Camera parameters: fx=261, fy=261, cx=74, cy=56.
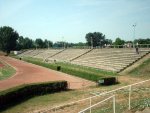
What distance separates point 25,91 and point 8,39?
368ft

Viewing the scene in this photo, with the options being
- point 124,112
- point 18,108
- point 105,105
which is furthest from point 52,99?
point 124,112

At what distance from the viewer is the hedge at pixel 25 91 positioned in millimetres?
19609

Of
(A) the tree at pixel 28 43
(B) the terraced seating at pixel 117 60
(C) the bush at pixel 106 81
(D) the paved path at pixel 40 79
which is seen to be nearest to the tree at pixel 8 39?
(A) the tree at pixel 28 43

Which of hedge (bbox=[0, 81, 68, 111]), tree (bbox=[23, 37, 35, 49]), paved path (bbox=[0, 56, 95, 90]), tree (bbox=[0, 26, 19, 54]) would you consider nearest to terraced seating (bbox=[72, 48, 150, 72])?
paved path (bbox=[0, 56, 95, 90])

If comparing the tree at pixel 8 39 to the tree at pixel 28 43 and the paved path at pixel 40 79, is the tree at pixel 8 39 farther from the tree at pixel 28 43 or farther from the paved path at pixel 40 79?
the paved path at pixel 40 79

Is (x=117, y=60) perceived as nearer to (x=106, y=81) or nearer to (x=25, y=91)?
(x=106, y=81)

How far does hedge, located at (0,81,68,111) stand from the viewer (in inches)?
772

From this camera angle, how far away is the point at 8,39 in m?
130

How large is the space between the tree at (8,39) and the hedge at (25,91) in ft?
358

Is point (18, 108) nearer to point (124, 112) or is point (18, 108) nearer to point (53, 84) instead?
point (53, 84)

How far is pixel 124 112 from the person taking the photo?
35.4ft

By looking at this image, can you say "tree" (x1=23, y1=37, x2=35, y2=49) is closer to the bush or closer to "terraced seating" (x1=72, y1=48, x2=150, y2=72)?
"terraced seating" (x1=72, y1=48, x2=150, y2=72)

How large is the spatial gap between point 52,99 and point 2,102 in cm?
408

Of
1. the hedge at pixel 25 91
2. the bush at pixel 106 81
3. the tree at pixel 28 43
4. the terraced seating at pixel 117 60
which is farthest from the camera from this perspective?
the tree at pixel 28 43
